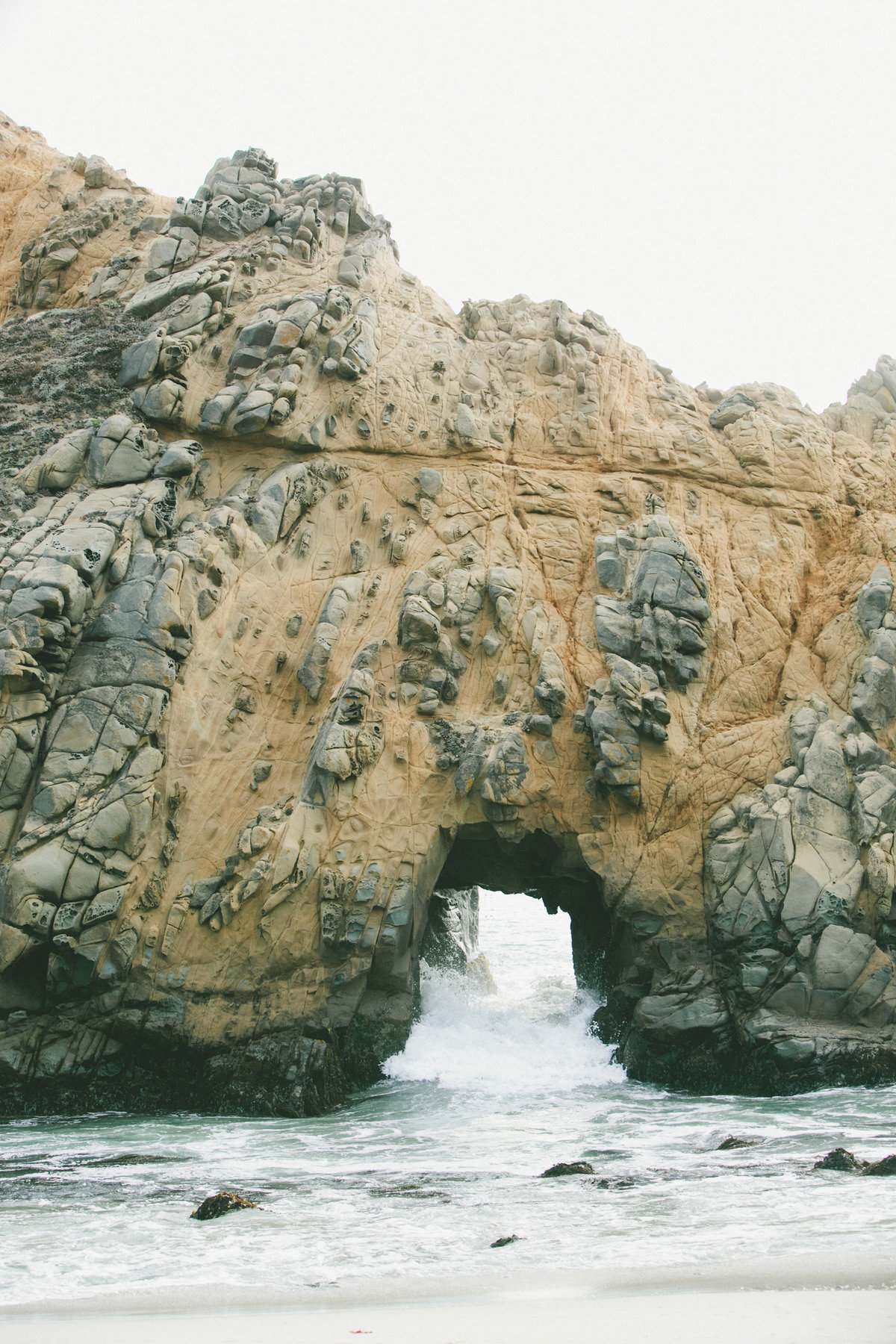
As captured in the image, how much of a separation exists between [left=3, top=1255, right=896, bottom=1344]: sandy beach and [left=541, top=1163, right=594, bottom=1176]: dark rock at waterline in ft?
10.5

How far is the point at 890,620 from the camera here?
1645 centimetres

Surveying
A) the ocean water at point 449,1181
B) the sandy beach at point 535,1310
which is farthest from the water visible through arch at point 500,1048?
the sandy beach at point 535,1310

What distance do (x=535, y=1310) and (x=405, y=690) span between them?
11218mm

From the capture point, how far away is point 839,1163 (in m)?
9.15

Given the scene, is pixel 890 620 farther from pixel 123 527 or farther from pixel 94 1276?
pixel 94 1276

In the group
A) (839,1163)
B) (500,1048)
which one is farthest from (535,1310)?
(500,1048)

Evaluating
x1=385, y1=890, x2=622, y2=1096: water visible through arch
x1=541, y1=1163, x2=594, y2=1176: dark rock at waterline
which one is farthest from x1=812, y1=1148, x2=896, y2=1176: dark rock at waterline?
x1=385, y1=890, x2=622, y2=1096: water visible through arch

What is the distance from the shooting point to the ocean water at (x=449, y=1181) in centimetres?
705

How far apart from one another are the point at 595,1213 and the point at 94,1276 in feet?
12.4

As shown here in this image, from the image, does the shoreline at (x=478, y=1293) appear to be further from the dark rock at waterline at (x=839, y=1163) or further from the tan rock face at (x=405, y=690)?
the tan rock face at (x=405, y=690)

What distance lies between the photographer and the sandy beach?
5.22 m

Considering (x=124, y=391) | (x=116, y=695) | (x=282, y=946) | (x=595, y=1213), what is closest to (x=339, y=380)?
(x=124, y=391)

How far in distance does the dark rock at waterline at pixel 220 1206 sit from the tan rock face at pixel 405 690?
4.69 meters

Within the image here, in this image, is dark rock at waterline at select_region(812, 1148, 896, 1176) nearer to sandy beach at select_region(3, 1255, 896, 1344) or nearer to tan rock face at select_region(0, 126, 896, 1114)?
sandy beach at select_region(3, 1255, 896, 1344)
